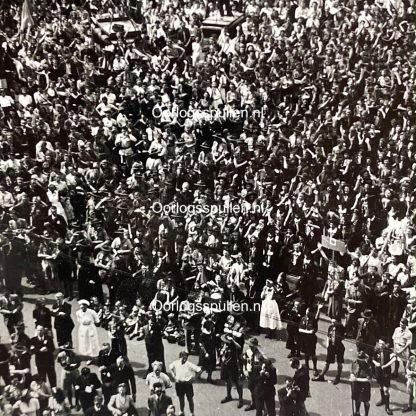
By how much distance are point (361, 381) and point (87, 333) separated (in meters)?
5.01

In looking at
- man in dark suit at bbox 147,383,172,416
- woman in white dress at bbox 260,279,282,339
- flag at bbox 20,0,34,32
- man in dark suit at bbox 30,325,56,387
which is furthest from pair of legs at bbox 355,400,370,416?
flag at bbox 20,0,34,32

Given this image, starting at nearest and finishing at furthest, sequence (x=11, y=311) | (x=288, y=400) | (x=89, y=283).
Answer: (x=288, y=400)
(x=11, y=311)
(x=89, y=283)

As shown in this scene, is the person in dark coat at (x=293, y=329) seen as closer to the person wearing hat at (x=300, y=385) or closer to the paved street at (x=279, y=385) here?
the paved street at (x=279, y=385)

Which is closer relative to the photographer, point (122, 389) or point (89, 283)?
point (122, 389)

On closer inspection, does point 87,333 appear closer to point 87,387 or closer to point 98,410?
point 87,387

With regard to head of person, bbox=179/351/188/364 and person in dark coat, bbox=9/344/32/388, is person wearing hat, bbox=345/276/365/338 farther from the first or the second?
person in dark coat, bbox=9/344/32/388

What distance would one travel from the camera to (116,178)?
17953 mm

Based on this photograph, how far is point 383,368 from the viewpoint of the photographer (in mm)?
12836

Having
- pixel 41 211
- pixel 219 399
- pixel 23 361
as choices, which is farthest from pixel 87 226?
pixel 219 399

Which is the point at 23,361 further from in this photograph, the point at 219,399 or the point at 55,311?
the point at 219,399

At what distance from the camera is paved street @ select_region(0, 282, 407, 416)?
13.0m

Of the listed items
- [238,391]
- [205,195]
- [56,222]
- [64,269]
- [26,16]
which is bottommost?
[238,391]

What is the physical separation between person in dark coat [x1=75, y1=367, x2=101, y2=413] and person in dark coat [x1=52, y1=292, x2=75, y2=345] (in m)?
1.20

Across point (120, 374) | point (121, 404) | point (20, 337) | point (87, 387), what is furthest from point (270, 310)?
point (20, 337)
